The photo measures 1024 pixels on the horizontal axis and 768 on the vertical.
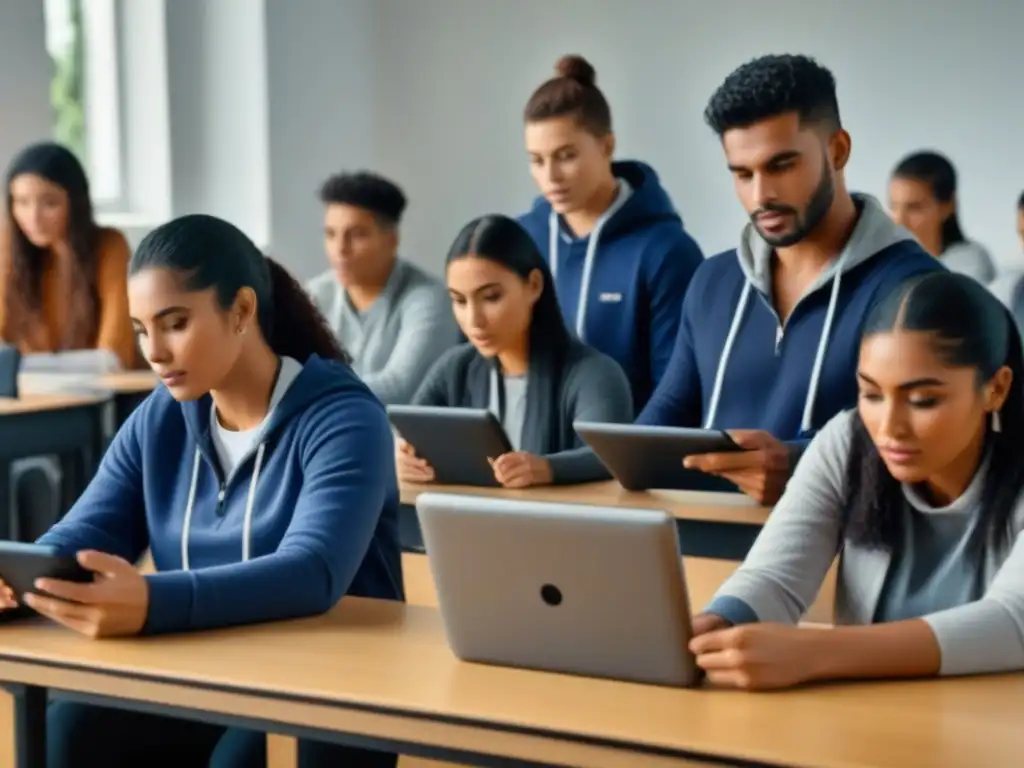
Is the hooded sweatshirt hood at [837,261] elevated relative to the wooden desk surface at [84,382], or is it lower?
elevated

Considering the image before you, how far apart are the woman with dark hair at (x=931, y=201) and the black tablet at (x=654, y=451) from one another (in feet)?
9.02

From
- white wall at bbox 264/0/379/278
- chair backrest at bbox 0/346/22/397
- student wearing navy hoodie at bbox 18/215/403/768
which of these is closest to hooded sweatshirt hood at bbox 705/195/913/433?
student wearing navy hoodie at bbox 18/215/403/768

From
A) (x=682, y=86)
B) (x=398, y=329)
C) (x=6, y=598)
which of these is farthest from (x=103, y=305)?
(x=6, y=598)

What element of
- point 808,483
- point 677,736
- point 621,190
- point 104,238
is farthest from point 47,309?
point 677,736

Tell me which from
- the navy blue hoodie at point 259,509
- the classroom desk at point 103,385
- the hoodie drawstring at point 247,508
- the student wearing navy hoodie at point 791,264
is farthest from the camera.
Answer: the classroom desk at point 103,385

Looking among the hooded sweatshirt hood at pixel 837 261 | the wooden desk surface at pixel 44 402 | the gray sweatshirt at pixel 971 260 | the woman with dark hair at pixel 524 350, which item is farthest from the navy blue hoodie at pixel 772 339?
the gray sweatshirt at pixel 971 260

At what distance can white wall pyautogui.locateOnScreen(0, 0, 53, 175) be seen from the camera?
509 cm

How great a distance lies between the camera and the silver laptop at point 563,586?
5.09 ft

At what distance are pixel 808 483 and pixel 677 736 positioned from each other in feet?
1.83

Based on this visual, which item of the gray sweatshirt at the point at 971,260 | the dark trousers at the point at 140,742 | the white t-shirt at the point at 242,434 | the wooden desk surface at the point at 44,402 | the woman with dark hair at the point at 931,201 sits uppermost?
the woman with dark hair at the point at 931,201

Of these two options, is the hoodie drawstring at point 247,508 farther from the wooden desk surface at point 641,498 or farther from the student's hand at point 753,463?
the student's hand at point 753,463

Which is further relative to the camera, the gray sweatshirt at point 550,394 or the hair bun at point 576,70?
the hair bun at point 576,70

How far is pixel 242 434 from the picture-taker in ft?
7.15

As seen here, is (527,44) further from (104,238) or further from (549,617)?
(549,617)
